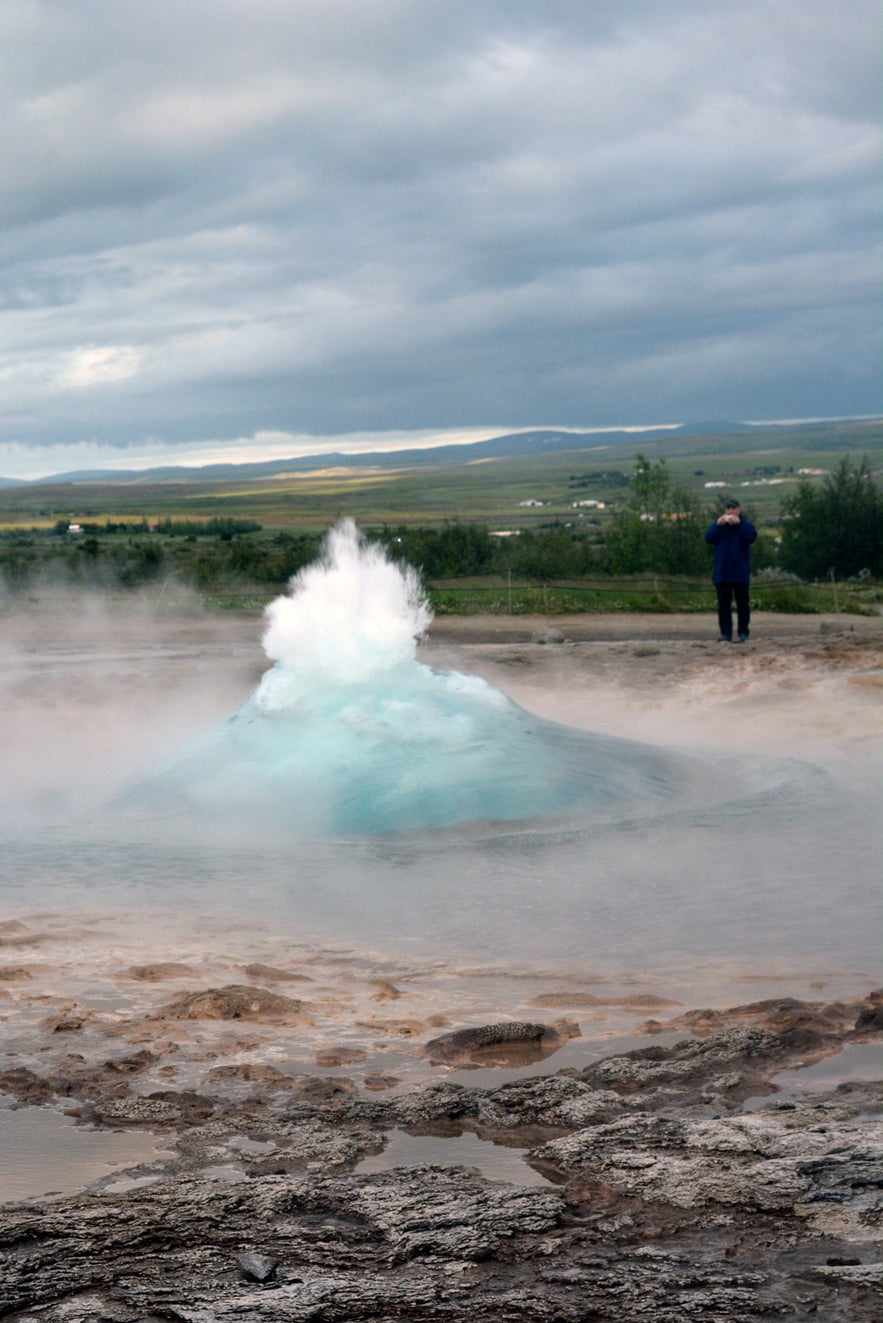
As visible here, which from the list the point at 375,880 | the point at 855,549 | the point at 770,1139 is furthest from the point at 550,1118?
the point at 855,549

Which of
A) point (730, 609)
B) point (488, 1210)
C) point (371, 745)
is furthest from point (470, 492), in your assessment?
point (488, 1210)

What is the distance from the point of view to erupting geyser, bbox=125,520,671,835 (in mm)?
7832

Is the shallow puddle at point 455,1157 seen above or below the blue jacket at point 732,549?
below

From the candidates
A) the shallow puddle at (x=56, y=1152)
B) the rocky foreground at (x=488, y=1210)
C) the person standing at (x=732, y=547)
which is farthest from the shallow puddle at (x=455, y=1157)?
the person standing at (x=732, y=547)

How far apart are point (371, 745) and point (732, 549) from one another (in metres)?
5.92

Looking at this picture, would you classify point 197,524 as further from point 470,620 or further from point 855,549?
point 470,620

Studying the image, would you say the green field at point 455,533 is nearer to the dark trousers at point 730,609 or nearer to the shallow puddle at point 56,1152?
the dark trousers at point 730,609

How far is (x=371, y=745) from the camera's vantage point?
8.17 m

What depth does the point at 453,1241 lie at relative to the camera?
2.89 meters

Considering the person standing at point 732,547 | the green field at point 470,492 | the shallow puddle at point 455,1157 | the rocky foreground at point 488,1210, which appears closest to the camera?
the rocky foreground at point 488,1210

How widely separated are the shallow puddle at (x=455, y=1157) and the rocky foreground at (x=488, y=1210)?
41 millimetres

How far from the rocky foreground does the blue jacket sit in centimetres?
921

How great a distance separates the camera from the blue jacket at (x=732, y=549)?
12847 mm

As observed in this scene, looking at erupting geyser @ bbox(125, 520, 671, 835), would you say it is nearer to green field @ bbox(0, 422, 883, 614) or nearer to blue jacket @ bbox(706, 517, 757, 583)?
blue jacket @ bbox(706, 517, 757, 583)
